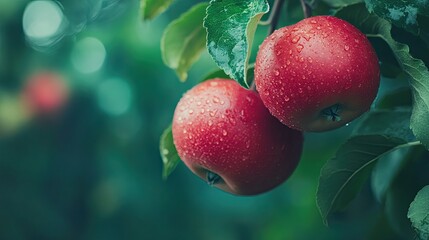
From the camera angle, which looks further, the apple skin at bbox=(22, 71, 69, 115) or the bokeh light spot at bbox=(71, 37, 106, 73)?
the bokeh light spot at bbox=(71, 37, 106, 73)

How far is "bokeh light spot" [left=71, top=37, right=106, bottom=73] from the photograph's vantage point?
2576mm

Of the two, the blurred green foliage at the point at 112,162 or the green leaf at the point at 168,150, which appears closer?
the green leaf at the point at 168,150

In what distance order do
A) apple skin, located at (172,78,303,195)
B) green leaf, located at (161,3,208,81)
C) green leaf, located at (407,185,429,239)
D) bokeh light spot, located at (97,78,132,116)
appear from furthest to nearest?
bokeh light spot, located at (97,78,132,116) → green leaf, located at (161,3,208,81) → apple skin, located at (172,78,303,195) → green leaf, located at (407,185,429,239)

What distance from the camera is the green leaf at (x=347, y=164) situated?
894 millimetres

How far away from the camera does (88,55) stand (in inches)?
104

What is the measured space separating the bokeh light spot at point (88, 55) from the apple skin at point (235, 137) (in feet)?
5.56

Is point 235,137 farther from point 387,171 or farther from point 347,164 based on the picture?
point 387,171

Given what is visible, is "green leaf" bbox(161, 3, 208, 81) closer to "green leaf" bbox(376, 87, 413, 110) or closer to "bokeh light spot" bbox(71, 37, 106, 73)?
"green leaf" bbox(376, 87, 413, 110)

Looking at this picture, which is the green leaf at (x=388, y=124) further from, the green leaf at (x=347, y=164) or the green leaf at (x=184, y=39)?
the green leaf at (x=184, y=39)

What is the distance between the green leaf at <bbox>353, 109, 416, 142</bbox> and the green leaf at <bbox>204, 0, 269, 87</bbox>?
0.97 ft

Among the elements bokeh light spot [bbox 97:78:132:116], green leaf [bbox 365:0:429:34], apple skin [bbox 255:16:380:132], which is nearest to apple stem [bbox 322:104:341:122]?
apple skin [bbox 255:16:380:132]

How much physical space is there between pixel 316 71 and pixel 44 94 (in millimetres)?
1806

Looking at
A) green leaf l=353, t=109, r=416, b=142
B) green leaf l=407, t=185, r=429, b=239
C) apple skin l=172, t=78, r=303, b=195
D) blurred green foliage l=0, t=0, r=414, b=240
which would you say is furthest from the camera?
blurred green foliage l=0, t=0, r=414, b=240

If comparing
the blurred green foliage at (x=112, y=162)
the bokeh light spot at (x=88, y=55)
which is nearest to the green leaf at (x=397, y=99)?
the blurred green foliage at (x=112, y=162)
